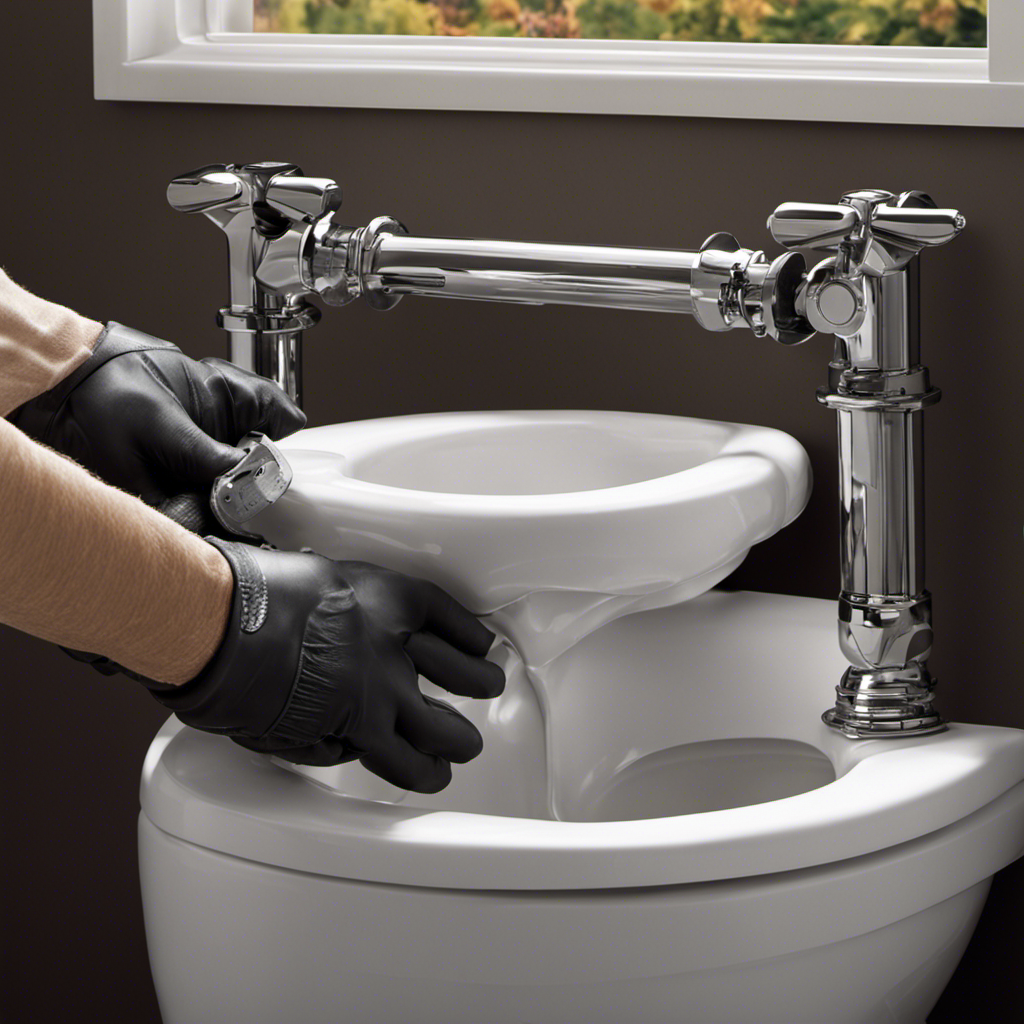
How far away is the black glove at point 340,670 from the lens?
0.70m

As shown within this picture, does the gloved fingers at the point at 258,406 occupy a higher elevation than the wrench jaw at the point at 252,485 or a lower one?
higher

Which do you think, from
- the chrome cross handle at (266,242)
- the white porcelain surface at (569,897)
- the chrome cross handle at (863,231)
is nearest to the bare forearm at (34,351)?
the chrome cross handle at (266,242)

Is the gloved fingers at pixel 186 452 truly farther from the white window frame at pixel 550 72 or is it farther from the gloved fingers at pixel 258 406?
the white window frame at pixel 550 72

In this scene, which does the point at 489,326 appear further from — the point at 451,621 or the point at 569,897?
the point at 569,897

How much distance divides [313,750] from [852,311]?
1.25 feet

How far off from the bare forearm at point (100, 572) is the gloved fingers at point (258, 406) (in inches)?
8.1

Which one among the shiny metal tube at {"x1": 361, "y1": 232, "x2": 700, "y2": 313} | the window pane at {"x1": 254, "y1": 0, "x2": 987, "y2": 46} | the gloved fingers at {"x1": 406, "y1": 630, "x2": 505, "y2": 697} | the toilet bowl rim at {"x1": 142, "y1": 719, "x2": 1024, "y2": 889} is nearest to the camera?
the toilet bowl rim at {"x1": 142, "y1": 719, "x2": 1024, "y2": 889}

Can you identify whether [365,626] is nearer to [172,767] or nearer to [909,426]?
[172,767]

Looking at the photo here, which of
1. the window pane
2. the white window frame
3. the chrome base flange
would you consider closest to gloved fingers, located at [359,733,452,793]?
the chrome base flange

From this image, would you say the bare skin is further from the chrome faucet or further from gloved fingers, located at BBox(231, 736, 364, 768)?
the chrome faucet

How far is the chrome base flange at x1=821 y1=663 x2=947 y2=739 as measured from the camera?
83 cm

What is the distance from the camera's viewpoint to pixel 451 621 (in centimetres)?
77

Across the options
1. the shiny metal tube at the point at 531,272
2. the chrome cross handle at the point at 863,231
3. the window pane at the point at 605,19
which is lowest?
the shiny metal tube at the point at 531,272

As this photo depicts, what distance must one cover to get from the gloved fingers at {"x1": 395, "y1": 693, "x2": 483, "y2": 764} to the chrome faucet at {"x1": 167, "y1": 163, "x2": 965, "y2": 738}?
0.23 meters
